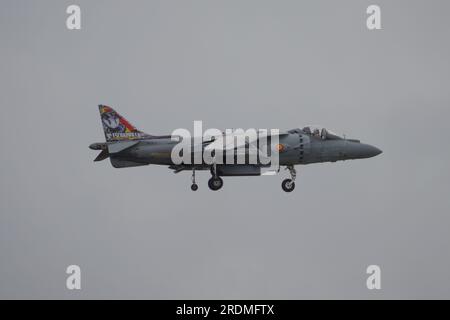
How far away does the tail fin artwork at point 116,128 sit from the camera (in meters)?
46.2

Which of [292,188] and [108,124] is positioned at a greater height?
[108,124]

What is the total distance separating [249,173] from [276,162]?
1.45m

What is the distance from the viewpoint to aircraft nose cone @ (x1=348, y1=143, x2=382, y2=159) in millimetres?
48562

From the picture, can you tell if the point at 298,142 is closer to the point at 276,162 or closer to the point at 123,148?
the point at 276,162

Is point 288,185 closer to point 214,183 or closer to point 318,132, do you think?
point 318,132

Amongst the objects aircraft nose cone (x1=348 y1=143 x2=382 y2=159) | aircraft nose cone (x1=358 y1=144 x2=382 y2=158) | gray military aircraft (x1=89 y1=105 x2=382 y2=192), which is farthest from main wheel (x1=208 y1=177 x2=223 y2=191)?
aircraft nose cone (x1=358 y1=144 x2=382 y2=158)

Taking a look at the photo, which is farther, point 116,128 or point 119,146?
point 116,128

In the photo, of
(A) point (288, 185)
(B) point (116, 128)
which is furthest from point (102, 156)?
(A) point (288, 185)

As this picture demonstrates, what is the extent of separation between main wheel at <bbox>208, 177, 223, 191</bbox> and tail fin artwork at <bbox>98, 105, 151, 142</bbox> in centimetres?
413

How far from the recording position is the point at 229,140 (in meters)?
46.4

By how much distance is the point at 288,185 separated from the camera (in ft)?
160

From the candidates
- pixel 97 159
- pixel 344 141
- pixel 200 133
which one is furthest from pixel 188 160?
pixel 344 141

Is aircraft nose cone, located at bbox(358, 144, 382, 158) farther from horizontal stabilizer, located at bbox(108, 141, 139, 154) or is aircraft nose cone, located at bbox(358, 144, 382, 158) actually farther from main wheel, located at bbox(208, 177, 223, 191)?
horizontal stabilizer, located at bbox(108, 141, 139, 154)

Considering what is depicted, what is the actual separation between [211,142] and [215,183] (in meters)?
2.36
